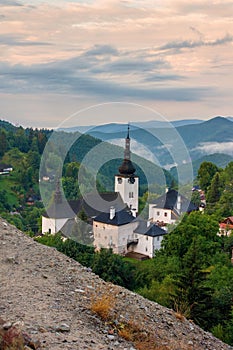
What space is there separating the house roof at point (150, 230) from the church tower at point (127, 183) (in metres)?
4.66

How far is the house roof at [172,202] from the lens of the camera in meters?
43.5

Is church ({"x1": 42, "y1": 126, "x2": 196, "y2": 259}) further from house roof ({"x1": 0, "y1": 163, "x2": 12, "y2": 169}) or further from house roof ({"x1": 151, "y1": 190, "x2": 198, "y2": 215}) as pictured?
house roof ({"x1": 0, "y1": 163, "x2": 12, "y2": 169})

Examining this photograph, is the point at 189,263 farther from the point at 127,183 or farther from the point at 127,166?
the point at 127,166

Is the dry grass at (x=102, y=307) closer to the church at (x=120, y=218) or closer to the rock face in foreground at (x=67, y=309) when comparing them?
the rock face in foreground at (x=67, y=309)

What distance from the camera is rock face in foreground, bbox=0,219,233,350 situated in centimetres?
673

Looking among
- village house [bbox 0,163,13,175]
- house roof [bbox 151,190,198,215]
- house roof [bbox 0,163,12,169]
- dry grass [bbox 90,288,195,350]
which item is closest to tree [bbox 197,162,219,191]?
house roof [bbox 151,190,198,215]

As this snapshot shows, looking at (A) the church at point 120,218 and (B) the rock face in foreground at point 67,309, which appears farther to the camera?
(A) the church at point 120,218

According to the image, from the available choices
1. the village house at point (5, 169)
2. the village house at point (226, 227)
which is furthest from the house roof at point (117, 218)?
the village house at point (5, 169)

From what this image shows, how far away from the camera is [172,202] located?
1736 inches

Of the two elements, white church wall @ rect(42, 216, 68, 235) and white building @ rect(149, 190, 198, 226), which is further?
white building @ rect(149, 190, 198, 226)

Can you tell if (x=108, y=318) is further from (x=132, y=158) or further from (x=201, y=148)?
(x=201, y=148)

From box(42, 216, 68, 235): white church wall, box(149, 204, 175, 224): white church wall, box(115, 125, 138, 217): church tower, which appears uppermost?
box(115, 125, 138, 217): church tower

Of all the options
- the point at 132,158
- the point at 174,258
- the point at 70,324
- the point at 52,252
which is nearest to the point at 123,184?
the point at 132,158

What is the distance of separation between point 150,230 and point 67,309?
3077cm
